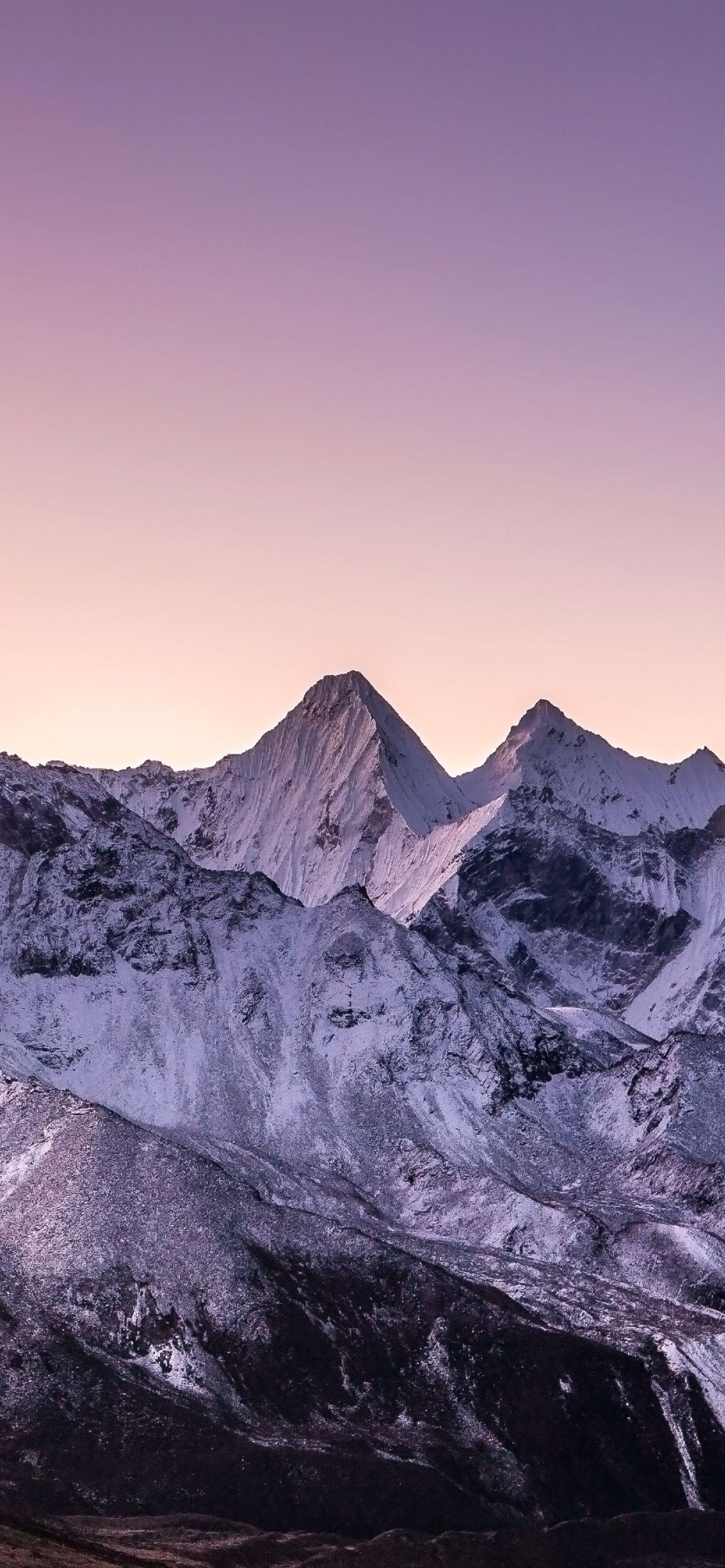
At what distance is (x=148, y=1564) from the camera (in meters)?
199

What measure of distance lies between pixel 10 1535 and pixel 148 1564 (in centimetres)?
1177

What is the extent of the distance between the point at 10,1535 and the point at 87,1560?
25.4 feet

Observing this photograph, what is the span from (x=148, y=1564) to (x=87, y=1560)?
678 centimetres

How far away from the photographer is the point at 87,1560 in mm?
194625

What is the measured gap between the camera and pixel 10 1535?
19825 centimetres
